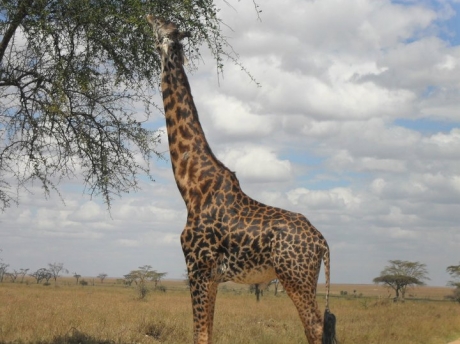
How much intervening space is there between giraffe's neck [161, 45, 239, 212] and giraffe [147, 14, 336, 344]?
1 centimetres

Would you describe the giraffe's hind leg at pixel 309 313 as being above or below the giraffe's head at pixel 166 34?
below

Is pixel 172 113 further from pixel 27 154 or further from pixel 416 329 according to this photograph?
pixel 416 329

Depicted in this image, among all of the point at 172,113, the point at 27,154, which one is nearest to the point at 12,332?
the point at 27,154

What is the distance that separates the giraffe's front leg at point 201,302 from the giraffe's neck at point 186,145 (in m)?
0.72

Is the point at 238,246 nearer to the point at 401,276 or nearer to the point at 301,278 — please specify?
the point at 301,278

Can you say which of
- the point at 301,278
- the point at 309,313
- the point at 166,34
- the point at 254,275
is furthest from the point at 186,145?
the point at 309,313

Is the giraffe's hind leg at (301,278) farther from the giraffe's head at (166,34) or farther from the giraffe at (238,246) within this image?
the giraffe's head at (166,34)

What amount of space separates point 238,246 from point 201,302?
664 mm

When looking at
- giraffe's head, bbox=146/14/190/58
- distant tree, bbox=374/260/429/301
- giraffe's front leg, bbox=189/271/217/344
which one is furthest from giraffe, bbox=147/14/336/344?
distant tree, bbox=374/260/429/301

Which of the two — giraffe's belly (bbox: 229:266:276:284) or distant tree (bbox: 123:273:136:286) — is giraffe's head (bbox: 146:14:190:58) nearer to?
giraffe's belly (bbox: 229:266:276:284)

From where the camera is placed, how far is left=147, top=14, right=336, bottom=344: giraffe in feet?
19.5

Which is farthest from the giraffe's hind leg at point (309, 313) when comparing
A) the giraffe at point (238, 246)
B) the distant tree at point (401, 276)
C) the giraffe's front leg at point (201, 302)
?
the distant tree at point (401, 276)

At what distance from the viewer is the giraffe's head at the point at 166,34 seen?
6.87 meters

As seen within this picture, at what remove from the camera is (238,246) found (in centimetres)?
608
